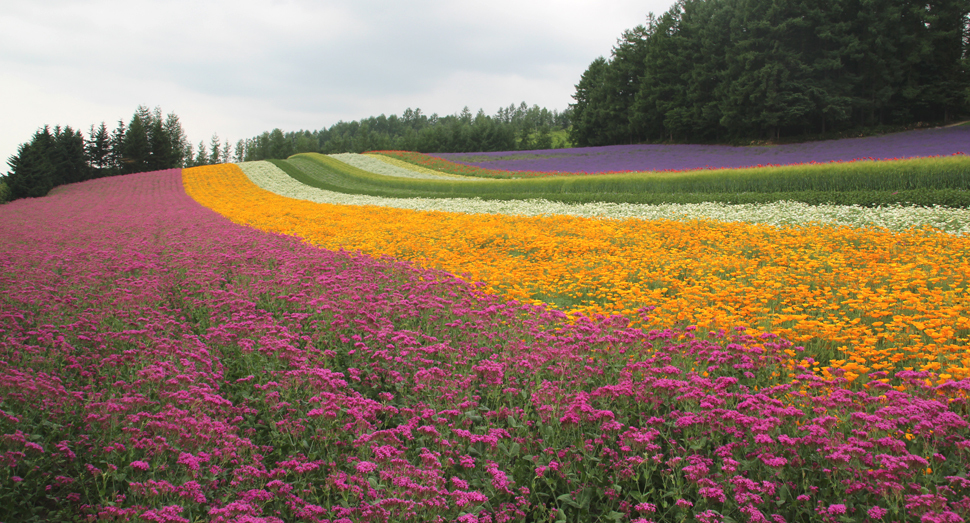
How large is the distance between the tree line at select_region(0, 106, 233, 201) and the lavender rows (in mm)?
43580

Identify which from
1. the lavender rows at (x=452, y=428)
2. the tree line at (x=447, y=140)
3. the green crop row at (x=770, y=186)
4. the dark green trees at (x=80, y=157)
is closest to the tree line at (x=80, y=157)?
the dark green trees at (x=80, y=157)

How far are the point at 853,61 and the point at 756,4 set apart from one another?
9.26 metres

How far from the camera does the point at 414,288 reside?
728cm

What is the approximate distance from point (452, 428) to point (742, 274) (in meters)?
6.52

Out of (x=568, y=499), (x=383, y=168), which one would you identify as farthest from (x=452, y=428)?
(x=383, y=168)

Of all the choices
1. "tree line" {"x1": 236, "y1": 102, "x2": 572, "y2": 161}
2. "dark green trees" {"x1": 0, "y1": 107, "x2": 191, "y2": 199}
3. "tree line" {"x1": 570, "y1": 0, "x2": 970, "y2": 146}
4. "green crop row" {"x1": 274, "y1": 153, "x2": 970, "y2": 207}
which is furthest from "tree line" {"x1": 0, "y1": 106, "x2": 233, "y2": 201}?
"tree line" {"x1": 570, "y1": 0, "x2": 970, "y2": 146}

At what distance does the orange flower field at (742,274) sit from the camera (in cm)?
556

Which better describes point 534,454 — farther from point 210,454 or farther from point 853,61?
point 853,61

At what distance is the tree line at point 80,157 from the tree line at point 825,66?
55429 millimetres

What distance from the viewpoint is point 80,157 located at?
52.1 metres

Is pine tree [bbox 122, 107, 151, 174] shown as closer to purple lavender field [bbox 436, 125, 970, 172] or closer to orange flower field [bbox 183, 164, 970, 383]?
purple lavender field [bbox 436, 125, 970, 172]

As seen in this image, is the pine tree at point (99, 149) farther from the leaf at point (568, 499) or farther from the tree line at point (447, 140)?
the leaf at point (568, 499)

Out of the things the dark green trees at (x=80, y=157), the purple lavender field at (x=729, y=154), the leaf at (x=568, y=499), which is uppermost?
the dark green trees at (x=80, y=157)

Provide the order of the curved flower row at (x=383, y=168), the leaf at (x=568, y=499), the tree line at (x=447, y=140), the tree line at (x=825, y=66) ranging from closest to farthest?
the leaf at (x=568, y=499), the tree line at (x=825, y=66), the curved flower row at (x=383, y=168), the tree line at (x=447, y=140)
